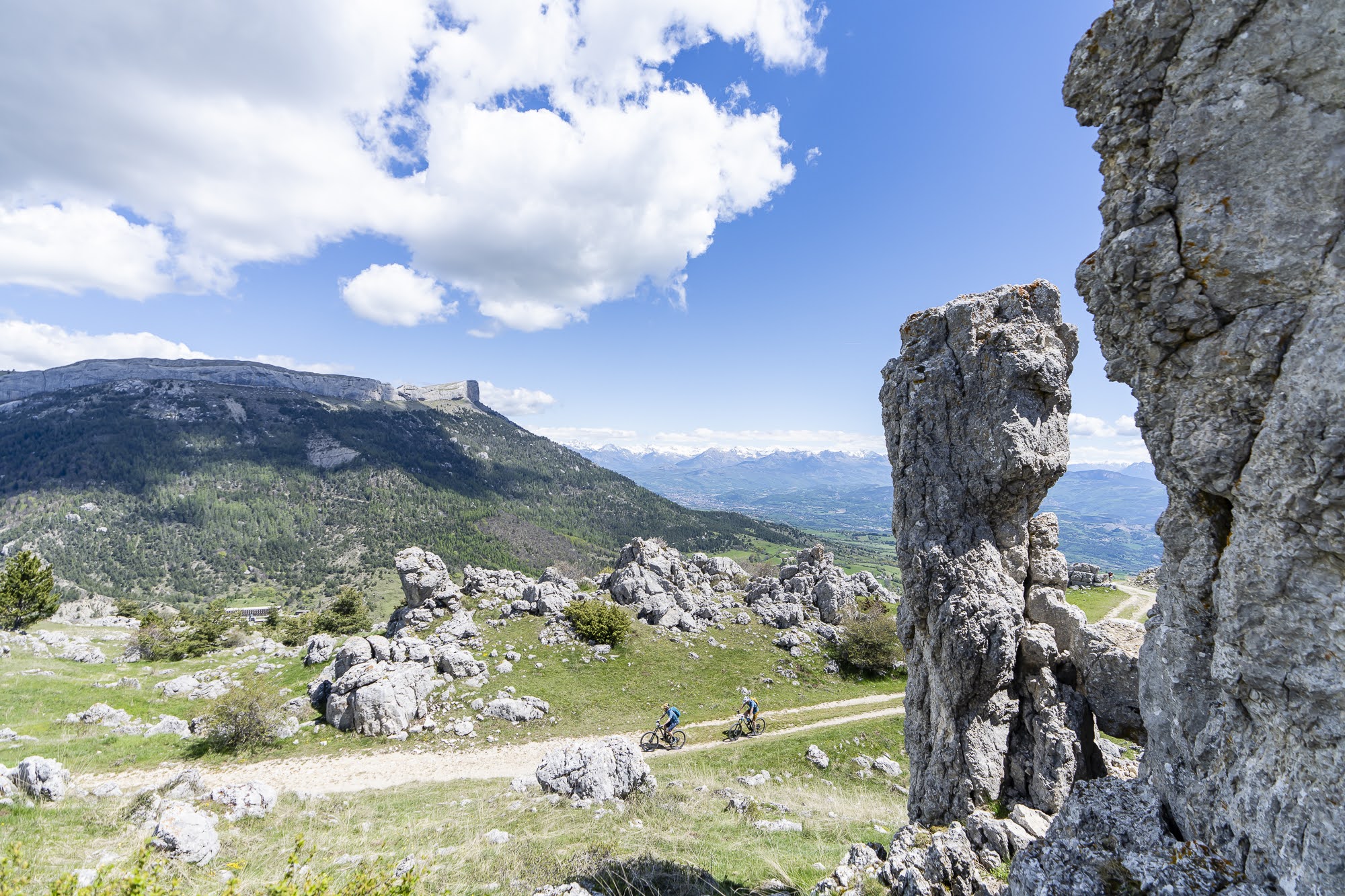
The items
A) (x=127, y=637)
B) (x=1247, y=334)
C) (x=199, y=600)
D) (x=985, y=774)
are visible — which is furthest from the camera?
(x=199, y=600)

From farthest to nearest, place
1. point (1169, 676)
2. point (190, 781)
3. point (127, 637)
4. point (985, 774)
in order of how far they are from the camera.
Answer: point (127, 637) < point (190, 781) < point (985, 774) < point (1169, 676)

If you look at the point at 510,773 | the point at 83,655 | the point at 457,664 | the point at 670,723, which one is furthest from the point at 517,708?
the point at 83,655

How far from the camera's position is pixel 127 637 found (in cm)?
4981

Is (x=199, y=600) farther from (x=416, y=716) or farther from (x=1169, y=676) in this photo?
(x=1169, y=676)

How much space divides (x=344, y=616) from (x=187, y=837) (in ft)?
142

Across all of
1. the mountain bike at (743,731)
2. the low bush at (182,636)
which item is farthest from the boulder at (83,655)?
the mountain bike at (743,731)

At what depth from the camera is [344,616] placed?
163ft

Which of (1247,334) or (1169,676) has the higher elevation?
(1247,334)

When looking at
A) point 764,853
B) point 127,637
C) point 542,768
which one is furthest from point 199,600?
point 764,853

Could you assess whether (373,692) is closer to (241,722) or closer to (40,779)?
(241,722)

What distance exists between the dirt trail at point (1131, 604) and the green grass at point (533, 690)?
2465 cm

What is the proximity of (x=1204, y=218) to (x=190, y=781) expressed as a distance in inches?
1082

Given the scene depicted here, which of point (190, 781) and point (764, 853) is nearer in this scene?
point (764, 853)

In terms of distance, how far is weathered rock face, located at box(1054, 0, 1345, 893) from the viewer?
489 centimetres
